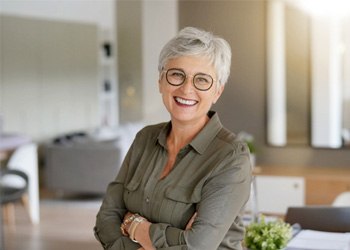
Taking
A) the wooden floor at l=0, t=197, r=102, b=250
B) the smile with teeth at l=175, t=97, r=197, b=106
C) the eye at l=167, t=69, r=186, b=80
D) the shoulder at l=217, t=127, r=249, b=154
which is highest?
the eye at l=167, t=69, r=186, b=80

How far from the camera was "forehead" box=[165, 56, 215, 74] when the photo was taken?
1.59 metres

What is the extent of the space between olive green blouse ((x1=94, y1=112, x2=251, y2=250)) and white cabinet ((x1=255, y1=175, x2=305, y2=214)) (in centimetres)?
231

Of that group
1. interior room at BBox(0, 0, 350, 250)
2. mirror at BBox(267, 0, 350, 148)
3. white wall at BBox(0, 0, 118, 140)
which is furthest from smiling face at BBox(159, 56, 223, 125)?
white wall at BBox(0, 0, 118, 140)

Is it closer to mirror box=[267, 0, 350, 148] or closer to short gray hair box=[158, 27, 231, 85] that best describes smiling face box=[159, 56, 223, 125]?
short gray hair box=[158, 27, 231, 85]

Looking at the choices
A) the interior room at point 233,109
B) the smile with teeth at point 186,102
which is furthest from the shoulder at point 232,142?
the interior room at point 233,109

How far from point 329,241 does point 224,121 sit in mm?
2335

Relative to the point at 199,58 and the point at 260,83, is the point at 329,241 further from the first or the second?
the point at 260,83

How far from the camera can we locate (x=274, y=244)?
73.2 inches

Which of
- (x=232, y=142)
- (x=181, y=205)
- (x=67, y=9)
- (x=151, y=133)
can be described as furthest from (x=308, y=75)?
(x=67, y=9)

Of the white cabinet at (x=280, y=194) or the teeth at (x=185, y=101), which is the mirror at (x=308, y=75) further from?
the teeth at (x=185, y=101)

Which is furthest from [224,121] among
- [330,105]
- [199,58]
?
[199,58]

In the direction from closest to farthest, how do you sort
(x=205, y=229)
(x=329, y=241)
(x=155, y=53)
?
(x=205, y=229)
(x=329, y=241)
(x=155, y=53)

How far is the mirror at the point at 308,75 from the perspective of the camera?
163 inches

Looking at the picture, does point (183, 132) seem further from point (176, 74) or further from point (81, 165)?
point (81, 165)
